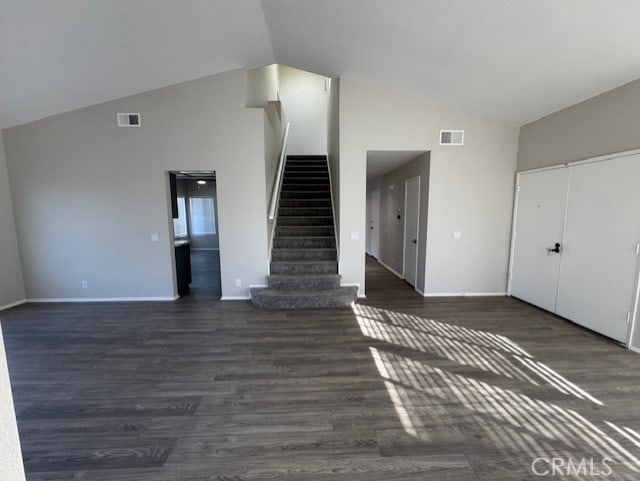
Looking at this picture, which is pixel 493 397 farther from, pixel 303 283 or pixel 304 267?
pixel 304 267

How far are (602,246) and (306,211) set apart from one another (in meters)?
4.34

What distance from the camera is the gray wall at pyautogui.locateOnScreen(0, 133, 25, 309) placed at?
4141 mm

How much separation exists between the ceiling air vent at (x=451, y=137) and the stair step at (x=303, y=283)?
2.77 metres

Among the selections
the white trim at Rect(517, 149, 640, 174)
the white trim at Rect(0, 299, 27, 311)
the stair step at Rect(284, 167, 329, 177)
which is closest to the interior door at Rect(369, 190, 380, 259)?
the stair step at Rect(284, 167, 329, 177)

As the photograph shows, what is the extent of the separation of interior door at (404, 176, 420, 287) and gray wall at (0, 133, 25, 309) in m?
6.62

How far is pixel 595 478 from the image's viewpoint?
154 cm

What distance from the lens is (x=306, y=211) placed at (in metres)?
5.57

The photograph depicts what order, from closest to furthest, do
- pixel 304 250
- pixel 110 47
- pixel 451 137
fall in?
pixel 110 47 < pixel 451 137 < pixel 304 250

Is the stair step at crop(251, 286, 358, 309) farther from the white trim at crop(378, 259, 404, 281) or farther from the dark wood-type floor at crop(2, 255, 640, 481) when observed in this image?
the white trim at crop(378, 259, 404, 281)

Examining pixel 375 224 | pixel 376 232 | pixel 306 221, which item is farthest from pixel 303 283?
pixel 375 224

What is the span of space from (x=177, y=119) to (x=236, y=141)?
0.95 m

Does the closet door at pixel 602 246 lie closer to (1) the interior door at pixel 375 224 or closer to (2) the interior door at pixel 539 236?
(2) the interior door at pixel 539 236

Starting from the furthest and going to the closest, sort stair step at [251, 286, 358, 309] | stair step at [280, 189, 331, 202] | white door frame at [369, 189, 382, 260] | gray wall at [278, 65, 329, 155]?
gray wall at [278, 65, 329, 155], white door frame at [369, 189, 382, 260], stair step at [280, 189, 331, 202], stair step at [251, 286, 358, 309]

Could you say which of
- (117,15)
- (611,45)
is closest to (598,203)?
(611,45)
